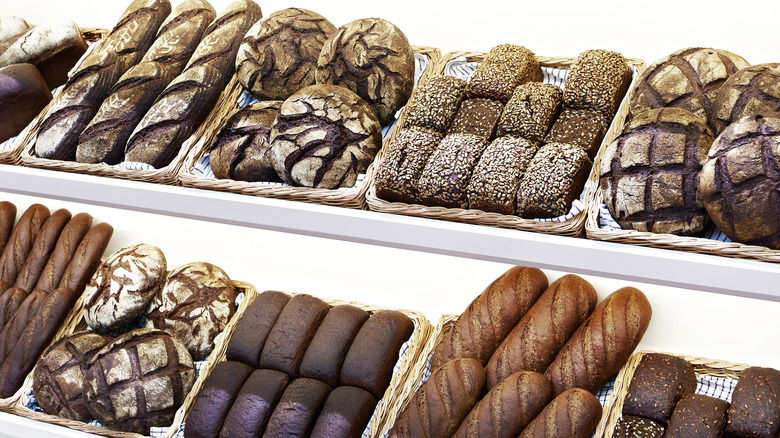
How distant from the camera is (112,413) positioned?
6.71 feet

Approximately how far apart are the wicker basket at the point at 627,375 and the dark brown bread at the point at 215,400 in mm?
970

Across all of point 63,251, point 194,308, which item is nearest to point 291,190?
point 194,308

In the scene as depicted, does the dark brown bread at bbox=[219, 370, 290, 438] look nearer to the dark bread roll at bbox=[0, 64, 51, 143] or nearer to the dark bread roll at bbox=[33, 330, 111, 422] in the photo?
the dark bread roll at bbox=[33, 330, 111, 422]

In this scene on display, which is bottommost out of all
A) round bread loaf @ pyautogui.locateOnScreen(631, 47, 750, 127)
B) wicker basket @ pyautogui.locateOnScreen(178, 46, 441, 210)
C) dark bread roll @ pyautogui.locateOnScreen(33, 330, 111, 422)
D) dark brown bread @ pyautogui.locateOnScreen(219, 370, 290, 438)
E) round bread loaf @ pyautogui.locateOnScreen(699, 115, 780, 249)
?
dark bread roll @ pyautogui.locateOnScreen(33, 330, 111, 422)

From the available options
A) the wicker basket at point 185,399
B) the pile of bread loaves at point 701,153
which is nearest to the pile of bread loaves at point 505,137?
the pile of bread loaves at point 701,153

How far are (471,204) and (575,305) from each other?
485 mm

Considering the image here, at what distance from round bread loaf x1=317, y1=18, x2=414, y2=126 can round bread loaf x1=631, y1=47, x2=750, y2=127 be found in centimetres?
61

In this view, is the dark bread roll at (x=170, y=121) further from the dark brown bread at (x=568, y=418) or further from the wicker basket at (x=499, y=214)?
the dark brown bread at (x=568, y=418)

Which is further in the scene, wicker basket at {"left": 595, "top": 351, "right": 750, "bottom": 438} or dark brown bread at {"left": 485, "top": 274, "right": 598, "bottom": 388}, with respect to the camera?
Answer: dark brown bread at {"left": 485, "top": 274, "right": 598, "bottom": 388}

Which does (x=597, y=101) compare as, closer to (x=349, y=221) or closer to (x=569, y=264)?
(x=569, y=264)

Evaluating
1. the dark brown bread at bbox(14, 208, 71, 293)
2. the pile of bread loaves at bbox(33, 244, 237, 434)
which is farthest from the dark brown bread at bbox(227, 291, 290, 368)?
the dark brown bread at bbox(14, 208, 71, 293)

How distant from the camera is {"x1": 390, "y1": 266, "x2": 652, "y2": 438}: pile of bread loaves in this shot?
176 cm

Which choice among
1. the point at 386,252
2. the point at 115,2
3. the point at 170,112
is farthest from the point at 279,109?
the point at 115,2

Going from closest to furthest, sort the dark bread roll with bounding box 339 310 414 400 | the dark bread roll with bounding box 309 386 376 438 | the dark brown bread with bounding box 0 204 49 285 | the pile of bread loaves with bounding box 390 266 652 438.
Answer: the pile of bread loaves with bounding box 390 266 652 438 → the dark bread roll with bounding box 309 386 376 438 → the dark bread roll with bounding box 339 310 414 400 → the dark brown bread with bounding box 0 204 49 285
